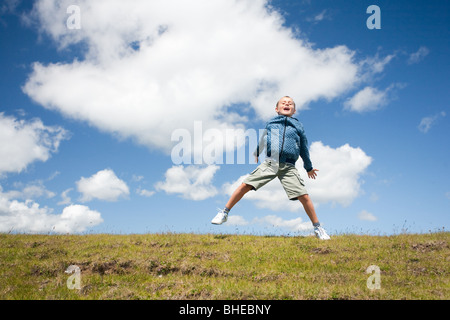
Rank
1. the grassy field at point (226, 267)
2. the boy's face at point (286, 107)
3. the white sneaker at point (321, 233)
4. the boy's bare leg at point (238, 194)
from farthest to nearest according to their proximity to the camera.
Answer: the boy's face at point (286, 107) < the boy's bare leg at point (238, 194) < the white sneaker at point (321, 233) < the grassy field at point (226, 267)

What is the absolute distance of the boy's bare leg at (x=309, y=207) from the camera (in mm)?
9641

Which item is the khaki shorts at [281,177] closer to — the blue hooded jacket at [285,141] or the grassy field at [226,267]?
the blue hooded jacket at [285,141]

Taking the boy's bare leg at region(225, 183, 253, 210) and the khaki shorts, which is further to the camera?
the boy's bare leg at region(225, 183, 253, 210)

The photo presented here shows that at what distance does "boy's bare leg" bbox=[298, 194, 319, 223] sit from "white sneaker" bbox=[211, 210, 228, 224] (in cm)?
219

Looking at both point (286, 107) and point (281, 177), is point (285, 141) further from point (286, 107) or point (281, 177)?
point (286, 107)

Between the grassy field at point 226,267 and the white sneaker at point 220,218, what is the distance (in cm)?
49

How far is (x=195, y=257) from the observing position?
8328mm

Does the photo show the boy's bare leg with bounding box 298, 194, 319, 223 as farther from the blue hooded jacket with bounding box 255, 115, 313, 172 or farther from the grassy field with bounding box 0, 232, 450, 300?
the blue hooded jacket with bounding box 255, 115, 313, 172

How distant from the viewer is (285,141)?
9.95 meters

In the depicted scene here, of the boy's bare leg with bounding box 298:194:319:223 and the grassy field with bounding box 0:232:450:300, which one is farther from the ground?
the boy's bare leg with bounding box 298:194:319:223

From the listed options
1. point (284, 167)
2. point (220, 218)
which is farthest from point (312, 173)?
point (220, 218)

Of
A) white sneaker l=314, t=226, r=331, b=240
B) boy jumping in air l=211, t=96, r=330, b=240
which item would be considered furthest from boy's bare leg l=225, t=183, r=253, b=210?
white sneaker l=314, t=226, r=331, b=240

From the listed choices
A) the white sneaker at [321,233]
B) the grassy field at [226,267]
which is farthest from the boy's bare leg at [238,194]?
the white sneaker at [321,233]

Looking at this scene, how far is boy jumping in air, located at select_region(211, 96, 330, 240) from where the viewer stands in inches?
382
